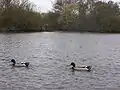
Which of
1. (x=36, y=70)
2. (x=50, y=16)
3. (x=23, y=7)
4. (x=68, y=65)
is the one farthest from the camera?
(x=50, y=16)

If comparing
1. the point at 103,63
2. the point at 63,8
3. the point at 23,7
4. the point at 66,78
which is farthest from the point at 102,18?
the point at 66,78

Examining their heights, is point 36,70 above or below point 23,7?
below

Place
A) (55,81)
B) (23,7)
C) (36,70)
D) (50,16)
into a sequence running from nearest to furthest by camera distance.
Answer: (55,81) → (36,70) → (23,7) → (50,16)

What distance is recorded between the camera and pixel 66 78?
2547 centimetres

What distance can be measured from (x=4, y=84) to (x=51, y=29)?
87.0 m

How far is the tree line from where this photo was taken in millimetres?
100375

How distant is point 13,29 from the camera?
9881 centimetres

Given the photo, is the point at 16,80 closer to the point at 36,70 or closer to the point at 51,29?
the point at 36,70

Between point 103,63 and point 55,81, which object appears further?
point 103,63

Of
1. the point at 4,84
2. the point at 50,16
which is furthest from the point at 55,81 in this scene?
the point at 50,16

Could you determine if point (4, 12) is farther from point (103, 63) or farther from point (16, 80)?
point (16, 80)

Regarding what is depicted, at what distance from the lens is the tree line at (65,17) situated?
3952 inches

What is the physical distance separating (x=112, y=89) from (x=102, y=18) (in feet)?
291

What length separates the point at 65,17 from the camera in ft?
379
